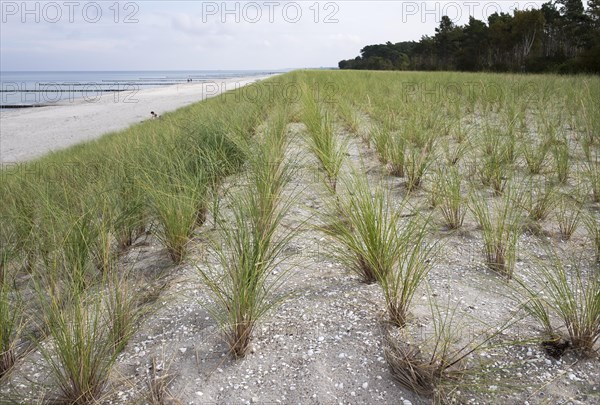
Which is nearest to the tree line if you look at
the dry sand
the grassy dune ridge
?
the dry sand

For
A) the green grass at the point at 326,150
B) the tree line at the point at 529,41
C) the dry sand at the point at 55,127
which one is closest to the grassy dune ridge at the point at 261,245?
the green grass at the point at 326,150

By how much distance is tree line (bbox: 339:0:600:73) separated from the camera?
20520 mm

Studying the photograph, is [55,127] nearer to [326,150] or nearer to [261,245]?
[326,150]

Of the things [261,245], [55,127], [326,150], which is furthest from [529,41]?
[261,245]

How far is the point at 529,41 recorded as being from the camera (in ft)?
83.7

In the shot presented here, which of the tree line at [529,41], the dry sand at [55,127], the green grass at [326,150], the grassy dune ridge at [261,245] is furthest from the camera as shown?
the tree line at [529,41]

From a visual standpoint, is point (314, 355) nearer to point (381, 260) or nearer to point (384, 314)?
point (384, 314)

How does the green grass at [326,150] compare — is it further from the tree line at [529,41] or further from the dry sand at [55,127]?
the tree line at [529,41]

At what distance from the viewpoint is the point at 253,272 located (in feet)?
5.43

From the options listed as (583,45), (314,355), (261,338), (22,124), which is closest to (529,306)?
(314,355)

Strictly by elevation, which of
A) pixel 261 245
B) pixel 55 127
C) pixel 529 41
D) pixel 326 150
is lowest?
pixel 261 245

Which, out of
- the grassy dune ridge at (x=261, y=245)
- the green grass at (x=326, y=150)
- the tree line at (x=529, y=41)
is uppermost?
the tree line at (x=529, y=41)

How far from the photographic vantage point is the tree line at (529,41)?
67.3 feet

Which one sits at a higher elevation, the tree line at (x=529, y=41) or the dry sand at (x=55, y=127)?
the tree line at (x=529, y=41)
